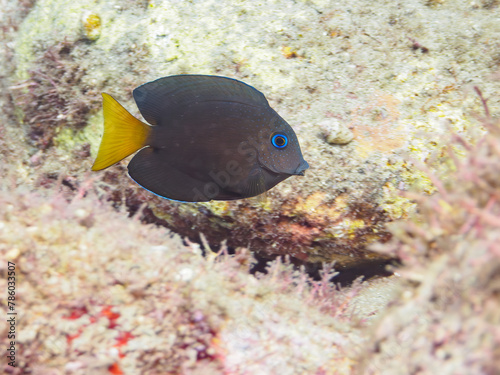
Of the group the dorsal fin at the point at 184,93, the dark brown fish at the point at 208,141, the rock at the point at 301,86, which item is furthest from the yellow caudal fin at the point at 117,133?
the rock at the point at 301,86

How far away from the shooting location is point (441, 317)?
53.8 inches

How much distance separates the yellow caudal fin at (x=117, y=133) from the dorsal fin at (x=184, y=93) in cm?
15

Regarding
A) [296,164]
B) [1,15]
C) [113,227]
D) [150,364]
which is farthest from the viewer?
[1,15]

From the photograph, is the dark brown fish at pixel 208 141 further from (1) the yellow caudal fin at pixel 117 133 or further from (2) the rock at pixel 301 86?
(2) the rock at pixel 301 86

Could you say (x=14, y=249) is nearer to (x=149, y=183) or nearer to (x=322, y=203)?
(x=149, y=183)

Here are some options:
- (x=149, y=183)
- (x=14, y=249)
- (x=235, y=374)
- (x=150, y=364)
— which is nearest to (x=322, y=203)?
(x=149, y=183)

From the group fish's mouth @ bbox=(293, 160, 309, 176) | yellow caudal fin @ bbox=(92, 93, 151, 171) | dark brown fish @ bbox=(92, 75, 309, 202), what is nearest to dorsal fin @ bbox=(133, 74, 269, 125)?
dark brown fish @ bbox=(92, 75, 309, 202)

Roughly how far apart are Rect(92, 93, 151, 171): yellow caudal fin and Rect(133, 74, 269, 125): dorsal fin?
0.15 meters

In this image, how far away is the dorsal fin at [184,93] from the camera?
2.36m

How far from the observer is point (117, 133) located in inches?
88.4

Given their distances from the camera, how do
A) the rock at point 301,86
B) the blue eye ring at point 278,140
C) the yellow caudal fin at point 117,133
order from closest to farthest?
the yellow caudal fin at point 117,133 < the blue eye ring at point 278,140 < the rock at point 301,86

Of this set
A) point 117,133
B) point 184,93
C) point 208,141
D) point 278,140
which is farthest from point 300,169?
point 117,133

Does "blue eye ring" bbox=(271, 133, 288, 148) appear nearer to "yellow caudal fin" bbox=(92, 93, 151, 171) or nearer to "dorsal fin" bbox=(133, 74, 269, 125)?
"dorsal fin" bbox=(133, 74, 269, 125)

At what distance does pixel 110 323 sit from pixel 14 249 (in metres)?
0.60
